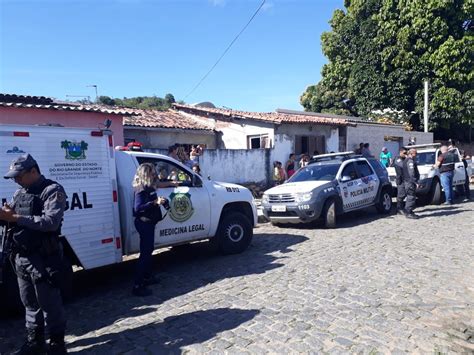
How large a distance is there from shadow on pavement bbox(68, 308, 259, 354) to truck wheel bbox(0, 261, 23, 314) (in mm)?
1121

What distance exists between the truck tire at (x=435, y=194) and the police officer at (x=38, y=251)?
11492 mm

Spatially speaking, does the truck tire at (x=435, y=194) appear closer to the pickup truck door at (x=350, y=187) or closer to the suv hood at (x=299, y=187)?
the pickup truck door at (x=350, y=187)

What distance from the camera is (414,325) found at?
12.9 feet

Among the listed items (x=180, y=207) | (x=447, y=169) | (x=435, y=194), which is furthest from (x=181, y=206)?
(x=435, y=194)

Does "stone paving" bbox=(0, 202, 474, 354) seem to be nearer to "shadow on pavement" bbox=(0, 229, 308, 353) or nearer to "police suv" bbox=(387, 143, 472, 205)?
"shadow on pavement" bbox=(0, 229, 308, 353)

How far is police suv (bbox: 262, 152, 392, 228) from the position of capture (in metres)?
8.98

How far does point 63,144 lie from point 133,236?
1.62 meters

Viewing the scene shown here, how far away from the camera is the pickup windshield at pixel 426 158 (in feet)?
42.0

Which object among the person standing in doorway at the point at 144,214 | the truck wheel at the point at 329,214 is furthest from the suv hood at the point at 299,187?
the person standing in doorway at the point at 144,214

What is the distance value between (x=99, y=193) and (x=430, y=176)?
1031 cm

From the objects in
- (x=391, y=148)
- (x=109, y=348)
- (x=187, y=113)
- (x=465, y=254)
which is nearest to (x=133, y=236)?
(x=109, y=348)

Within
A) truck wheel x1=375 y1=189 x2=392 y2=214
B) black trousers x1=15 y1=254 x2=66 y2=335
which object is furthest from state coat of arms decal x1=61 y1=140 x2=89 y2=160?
truck wheel x1=375 y1=189 x2=392 y2=214

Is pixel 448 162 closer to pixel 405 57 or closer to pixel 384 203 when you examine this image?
pixel 384 203

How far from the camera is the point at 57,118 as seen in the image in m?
12.6
